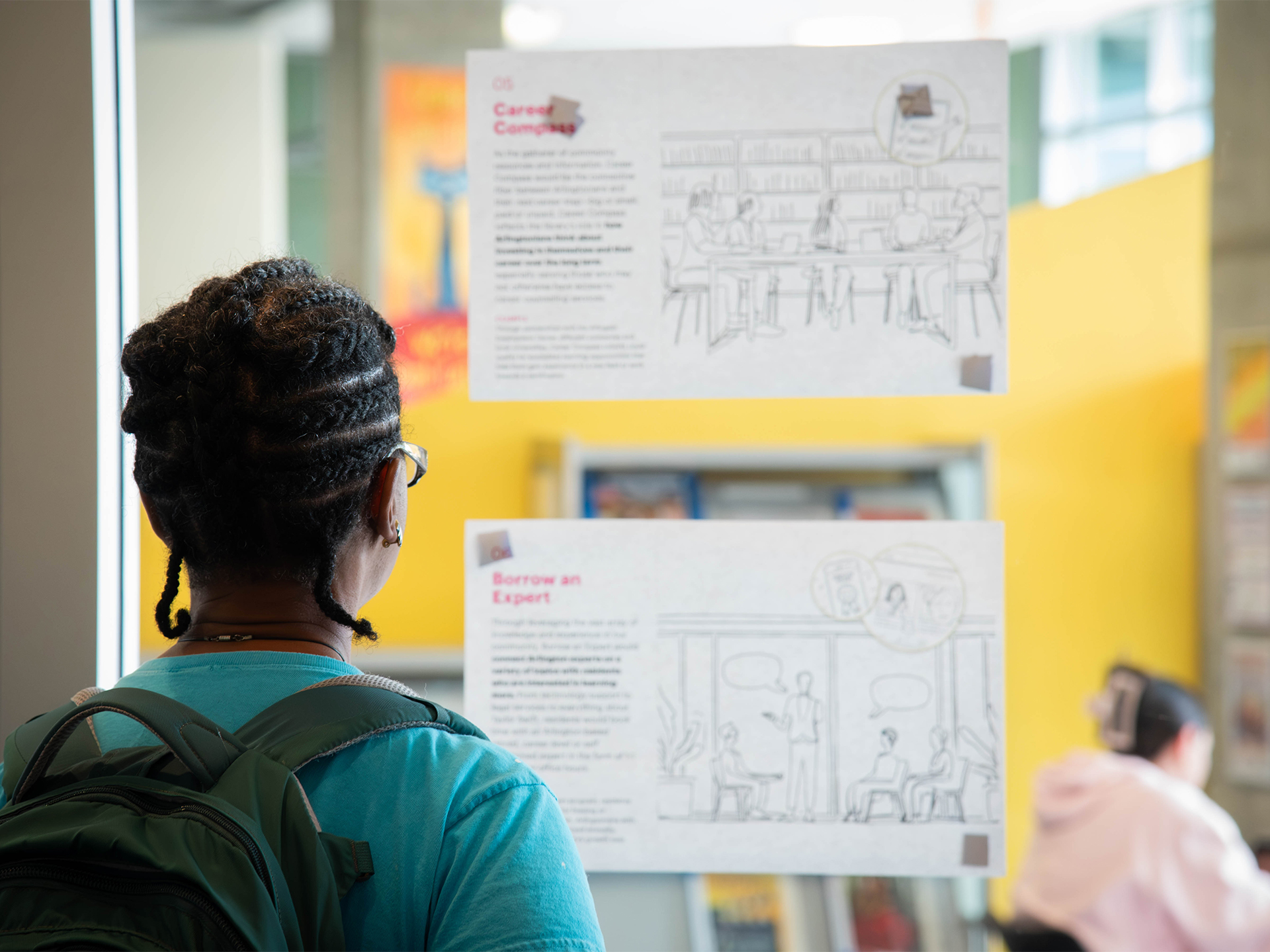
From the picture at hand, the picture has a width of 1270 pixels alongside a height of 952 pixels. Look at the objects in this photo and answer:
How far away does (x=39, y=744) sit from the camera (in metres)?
0.75

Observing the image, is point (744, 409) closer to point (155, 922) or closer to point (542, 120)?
point (542, 120)

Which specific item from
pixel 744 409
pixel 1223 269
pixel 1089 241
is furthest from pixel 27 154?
pixel 1223 269

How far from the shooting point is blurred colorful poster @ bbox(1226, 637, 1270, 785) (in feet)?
3.96

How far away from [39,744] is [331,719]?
0.75 ft

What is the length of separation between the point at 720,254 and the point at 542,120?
289mm

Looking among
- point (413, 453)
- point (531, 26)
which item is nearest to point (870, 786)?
point (413, 453)

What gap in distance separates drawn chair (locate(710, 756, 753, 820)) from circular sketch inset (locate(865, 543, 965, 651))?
10.1 inches

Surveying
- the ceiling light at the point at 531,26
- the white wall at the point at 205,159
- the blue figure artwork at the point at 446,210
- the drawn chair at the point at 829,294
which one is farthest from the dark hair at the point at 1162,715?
the white wall at the point at 205,159

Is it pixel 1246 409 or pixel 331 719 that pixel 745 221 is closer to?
pixel 1246 409

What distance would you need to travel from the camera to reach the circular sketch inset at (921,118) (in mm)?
1240

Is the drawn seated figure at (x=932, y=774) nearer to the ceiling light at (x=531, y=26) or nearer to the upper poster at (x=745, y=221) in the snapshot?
the upper poster at (x=745, y=221)

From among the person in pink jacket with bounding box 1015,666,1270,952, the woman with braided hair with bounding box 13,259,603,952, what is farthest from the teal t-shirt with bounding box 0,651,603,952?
the person in pink jacket with bounding box 1015,666,1270,952

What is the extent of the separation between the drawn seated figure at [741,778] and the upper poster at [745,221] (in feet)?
1.45

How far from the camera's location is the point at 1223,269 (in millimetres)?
1254
